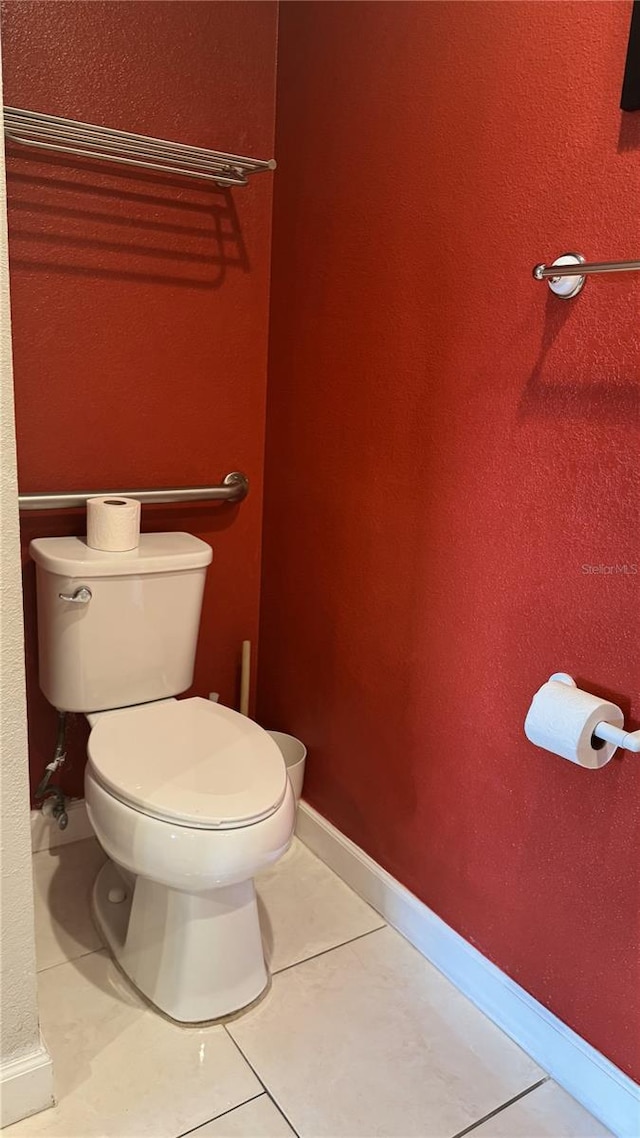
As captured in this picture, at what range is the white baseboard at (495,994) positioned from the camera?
53.4 inches

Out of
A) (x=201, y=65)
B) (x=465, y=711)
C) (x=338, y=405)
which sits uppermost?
(x=201, y=65)

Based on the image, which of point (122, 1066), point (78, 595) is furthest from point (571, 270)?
point (122, 1066)

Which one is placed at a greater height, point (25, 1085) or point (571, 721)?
point (571, 721)

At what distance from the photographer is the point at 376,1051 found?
151 cm

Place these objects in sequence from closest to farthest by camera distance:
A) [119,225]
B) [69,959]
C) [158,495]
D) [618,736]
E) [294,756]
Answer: [618,736]
[69,959]
[119,225]
[158,495]
[294,756]

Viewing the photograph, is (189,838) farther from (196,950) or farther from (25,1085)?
(25,1085)

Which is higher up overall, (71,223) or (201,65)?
(201,65)

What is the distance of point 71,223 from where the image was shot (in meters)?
1.74

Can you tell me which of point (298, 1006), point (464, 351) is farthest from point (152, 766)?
point (464, 351)

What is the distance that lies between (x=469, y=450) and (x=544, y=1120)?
3.75ft

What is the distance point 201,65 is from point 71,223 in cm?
47

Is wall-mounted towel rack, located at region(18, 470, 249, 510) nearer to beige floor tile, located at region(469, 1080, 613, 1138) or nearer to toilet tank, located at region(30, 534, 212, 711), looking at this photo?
toilet tank, located at region(30, 534, 212, 711)

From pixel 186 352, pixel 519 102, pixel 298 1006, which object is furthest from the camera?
pixel 186 352

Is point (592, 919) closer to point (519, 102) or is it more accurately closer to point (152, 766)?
point (152, 766)
